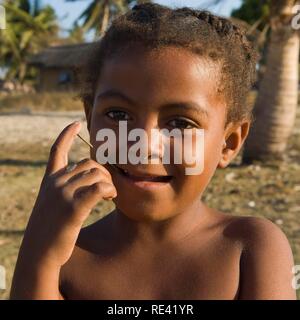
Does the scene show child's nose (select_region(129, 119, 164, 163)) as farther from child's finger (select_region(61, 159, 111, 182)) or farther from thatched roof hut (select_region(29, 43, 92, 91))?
thatched roof hut (select_region(29, 43, 92, 91))

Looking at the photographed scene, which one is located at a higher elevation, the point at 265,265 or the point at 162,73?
the point at 162,73

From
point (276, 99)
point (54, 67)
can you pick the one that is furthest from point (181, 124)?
point (54, 67)

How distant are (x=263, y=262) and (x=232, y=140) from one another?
435 mm

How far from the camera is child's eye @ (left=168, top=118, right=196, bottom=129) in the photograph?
4.78 feet

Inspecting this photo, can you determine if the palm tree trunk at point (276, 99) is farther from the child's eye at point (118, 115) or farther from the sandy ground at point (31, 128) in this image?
the child's eye at point (118, 115)

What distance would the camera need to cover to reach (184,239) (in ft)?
5.56

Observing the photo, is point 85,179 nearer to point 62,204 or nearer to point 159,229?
point 62,204

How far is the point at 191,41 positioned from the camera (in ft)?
5.08

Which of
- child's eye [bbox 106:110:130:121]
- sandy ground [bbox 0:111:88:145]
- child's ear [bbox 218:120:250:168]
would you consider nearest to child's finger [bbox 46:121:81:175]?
child's eye [bbox 106:110:130:121]

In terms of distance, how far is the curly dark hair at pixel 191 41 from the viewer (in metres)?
1.55

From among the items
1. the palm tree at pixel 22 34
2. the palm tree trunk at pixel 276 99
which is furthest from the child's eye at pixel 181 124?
the palm tree at pixel 22 34
